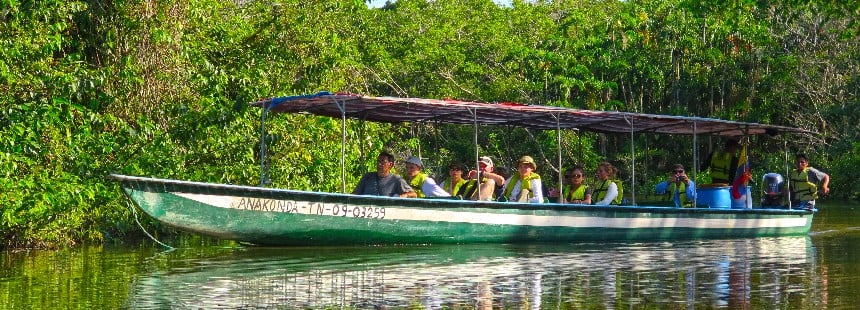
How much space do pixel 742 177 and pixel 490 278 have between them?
7584 millimetres

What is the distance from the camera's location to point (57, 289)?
11406 millimetres

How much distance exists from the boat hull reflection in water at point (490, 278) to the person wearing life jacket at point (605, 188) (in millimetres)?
1096

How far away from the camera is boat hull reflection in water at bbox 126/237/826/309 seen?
34.0ft

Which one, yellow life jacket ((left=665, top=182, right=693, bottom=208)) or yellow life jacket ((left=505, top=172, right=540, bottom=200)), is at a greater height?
yellow life jacket ((left=505, top=172, right=540, bottom=200))

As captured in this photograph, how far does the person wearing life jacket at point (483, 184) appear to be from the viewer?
16828mm

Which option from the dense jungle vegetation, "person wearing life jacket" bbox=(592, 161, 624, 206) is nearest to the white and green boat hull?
"person wearing life jacket" bbox=(592, 161, 624, 206)

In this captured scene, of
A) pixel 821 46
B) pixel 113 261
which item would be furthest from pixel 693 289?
pixel 821 46

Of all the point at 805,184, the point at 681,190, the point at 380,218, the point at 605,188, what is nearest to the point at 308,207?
the point at 380,218

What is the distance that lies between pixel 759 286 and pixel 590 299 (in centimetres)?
182

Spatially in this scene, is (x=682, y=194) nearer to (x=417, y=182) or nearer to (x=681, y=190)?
(x=681, y=190)

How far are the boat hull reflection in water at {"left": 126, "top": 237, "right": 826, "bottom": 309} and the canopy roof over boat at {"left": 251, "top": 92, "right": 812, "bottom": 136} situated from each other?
1.69m

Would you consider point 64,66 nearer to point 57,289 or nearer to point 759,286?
point 57,289

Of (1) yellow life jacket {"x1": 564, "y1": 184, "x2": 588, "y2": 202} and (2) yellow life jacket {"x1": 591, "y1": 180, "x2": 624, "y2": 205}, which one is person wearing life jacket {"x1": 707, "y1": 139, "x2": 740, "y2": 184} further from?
(1) yellow life jacket {"x1": 564, "y1": 184, "x2": 588, "y2": 202}

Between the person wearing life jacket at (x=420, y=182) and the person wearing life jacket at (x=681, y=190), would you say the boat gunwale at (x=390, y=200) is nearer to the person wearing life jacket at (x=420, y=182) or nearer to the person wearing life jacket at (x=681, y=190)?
the person wearing life jacket at (x=681, y=190)
